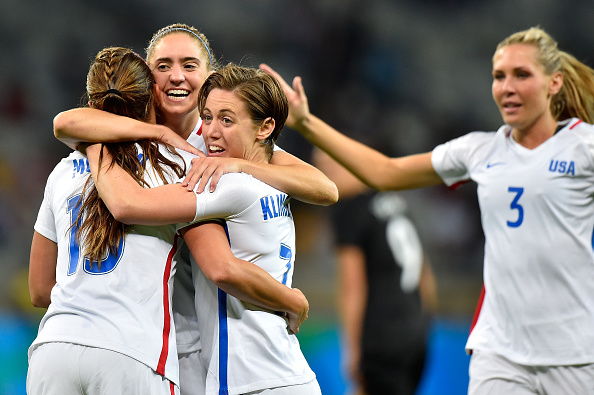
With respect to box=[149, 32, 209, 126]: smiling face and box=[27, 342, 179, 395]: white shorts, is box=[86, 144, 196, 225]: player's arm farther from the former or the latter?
box=[149, 32, 209, 126]: smiling face

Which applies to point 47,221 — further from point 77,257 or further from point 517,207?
point 517,207

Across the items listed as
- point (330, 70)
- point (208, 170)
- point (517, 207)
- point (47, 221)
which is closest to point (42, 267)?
point (47, 221)

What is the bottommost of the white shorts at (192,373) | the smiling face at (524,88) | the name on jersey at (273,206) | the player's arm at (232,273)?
the white shorts at (192,373)

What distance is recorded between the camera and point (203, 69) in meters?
3.24

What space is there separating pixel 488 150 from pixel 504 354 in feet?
3.45

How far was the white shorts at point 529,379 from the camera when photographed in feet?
10.3

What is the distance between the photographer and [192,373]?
2676mm

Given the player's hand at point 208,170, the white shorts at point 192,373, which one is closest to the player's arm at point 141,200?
the player's hand at point 208,170

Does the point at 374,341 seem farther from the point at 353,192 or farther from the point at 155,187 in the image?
the point at 155,187

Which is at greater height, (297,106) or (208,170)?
(297,106)

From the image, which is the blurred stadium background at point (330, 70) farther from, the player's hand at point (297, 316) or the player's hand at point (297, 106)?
the player's hand at point (297, 316)

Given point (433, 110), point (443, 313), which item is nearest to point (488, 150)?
point (443, 313)

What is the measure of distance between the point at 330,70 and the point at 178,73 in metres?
8.39

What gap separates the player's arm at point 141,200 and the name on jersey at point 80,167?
15cm
